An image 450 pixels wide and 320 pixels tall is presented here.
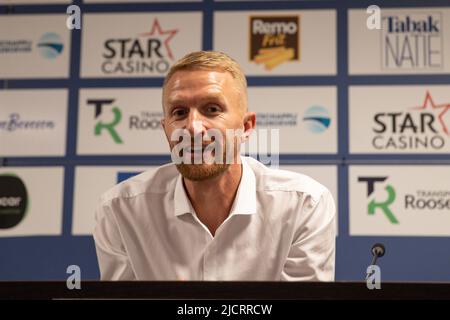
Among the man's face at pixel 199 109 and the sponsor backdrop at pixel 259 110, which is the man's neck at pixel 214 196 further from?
the sponsor backdrop at pixel 259 110

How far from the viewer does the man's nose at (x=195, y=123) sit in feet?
4.02

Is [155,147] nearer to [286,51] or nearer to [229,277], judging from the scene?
[286,51]

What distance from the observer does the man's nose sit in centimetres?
122

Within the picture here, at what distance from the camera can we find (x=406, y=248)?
2.71 meters

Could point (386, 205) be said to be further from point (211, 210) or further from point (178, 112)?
point (178, 112)

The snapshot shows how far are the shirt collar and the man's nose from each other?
21cm

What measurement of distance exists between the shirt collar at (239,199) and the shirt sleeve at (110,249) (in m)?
0.18

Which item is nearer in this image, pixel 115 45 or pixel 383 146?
pixel 383 146

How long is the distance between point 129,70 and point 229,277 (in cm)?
184

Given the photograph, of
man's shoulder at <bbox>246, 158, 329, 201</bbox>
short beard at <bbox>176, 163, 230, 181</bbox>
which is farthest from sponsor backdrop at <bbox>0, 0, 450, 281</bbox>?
short beard at <bbox>176, 163, 230, 181</bbox>

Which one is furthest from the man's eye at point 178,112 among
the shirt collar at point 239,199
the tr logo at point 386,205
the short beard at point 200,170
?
the tr logo at point 386,205

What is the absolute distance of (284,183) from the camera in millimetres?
1474
